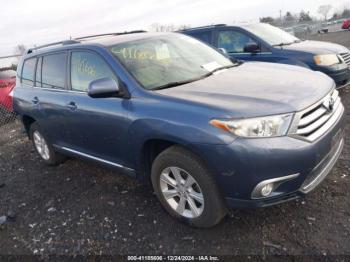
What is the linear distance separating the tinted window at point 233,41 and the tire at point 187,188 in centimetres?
466

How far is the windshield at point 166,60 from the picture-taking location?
3412 mm

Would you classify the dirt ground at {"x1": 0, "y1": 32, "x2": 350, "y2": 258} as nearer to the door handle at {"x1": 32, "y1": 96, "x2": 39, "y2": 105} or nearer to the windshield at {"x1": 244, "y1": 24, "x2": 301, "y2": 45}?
the door handle at {"x1": 32, "y1": 96, "x2": 39, "y2": 105}

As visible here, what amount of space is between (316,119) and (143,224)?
1.89 meters

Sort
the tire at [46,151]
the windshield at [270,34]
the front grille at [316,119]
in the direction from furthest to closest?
the windshield at [270,34], the tire at [46,151], the front grille at [316,119]

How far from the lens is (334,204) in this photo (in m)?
3.29

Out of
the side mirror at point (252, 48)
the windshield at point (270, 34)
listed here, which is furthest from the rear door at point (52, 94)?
the windshield at point (270, 34)

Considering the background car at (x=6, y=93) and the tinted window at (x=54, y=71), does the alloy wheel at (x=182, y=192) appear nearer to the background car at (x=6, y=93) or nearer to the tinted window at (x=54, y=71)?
the tinted window at (x=54, y=71)

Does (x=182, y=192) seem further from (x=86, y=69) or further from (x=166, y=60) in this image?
(x=86, y=69)

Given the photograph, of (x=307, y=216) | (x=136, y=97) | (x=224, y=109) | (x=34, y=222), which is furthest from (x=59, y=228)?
(x=307, y=216)

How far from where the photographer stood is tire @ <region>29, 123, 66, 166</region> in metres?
5.05

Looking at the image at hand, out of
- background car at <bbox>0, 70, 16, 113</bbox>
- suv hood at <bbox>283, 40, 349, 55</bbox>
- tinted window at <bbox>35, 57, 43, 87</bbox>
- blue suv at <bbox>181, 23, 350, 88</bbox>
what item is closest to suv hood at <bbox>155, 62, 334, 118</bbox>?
blue suv at <bbox>181, 23, 350, 88</bbox>

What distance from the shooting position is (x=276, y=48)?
6660mm

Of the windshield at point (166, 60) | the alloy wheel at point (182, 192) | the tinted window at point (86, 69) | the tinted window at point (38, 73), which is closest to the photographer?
the alloy wheel at point (182, 192)

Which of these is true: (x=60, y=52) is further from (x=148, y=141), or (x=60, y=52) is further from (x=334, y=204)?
(x=334, y=204)
